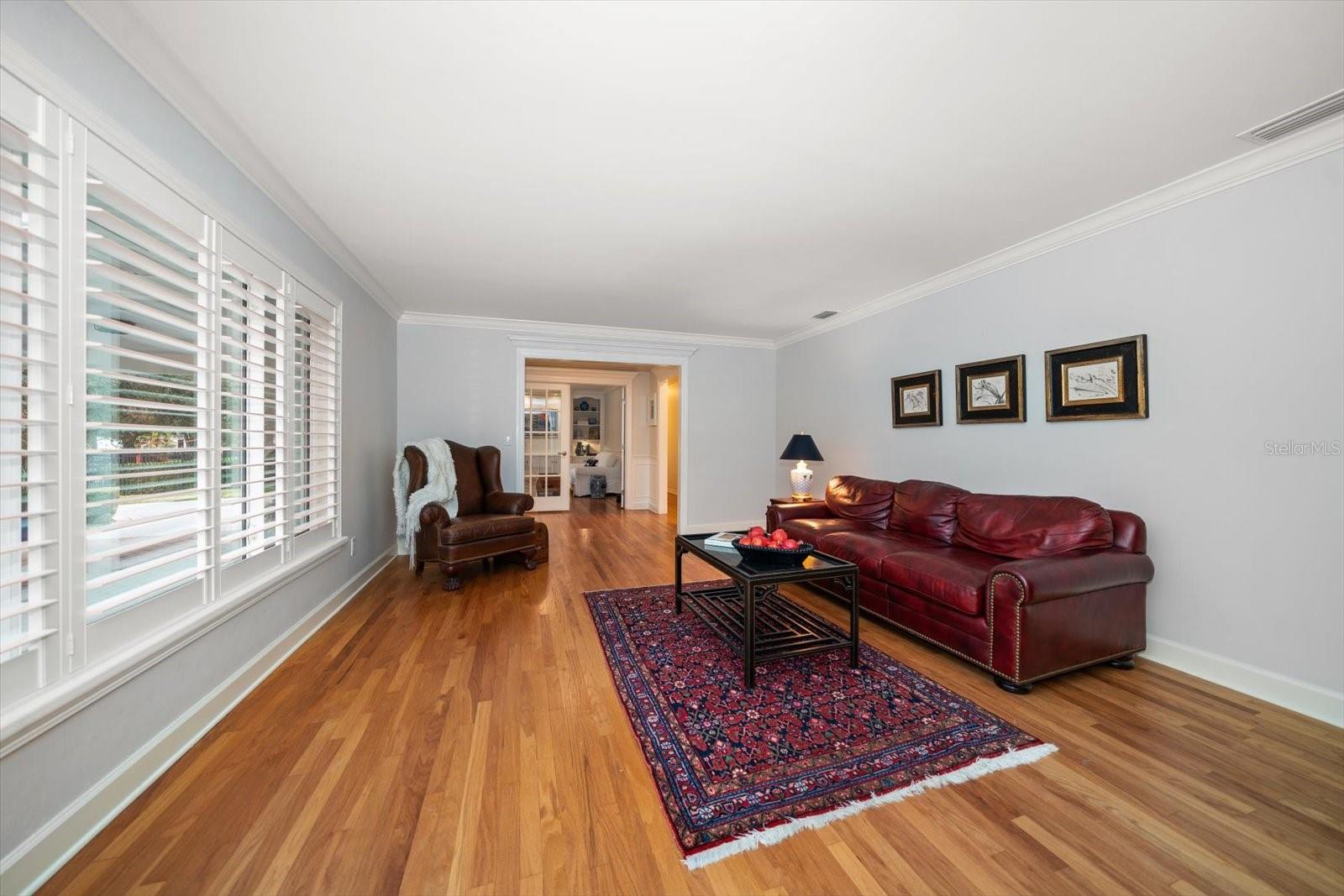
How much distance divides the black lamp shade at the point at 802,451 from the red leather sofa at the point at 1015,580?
5.26 ft

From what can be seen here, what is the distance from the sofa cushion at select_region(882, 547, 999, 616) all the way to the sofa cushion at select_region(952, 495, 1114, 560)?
0.12 meters

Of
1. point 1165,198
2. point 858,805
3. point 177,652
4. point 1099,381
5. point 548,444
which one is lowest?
point 858,805

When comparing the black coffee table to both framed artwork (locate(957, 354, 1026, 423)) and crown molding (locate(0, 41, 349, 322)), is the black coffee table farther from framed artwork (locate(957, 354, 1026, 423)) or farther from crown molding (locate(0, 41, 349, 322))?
crown molding (locate(0, 41, 349, 322))

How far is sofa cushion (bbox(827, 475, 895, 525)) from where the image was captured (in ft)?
13.1

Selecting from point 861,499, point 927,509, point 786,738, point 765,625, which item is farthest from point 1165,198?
point 786,738

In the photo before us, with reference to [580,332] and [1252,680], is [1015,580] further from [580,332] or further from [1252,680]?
[580,332]

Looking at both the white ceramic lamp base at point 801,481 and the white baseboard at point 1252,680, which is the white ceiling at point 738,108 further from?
the white ceramic lamp base at point 801,481

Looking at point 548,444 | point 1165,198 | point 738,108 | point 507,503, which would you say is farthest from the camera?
point 548,444

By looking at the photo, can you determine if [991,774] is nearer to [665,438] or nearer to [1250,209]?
[1250,209]

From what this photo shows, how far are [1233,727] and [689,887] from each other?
7.63ft

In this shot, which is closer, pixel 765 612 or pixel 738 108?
pixel 738 108

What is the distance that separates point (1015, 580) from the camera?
7.30ft

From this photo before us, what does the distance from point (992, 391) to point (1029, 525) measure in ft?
3.58

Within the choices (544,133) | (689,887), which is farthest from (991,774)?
(544,133)
